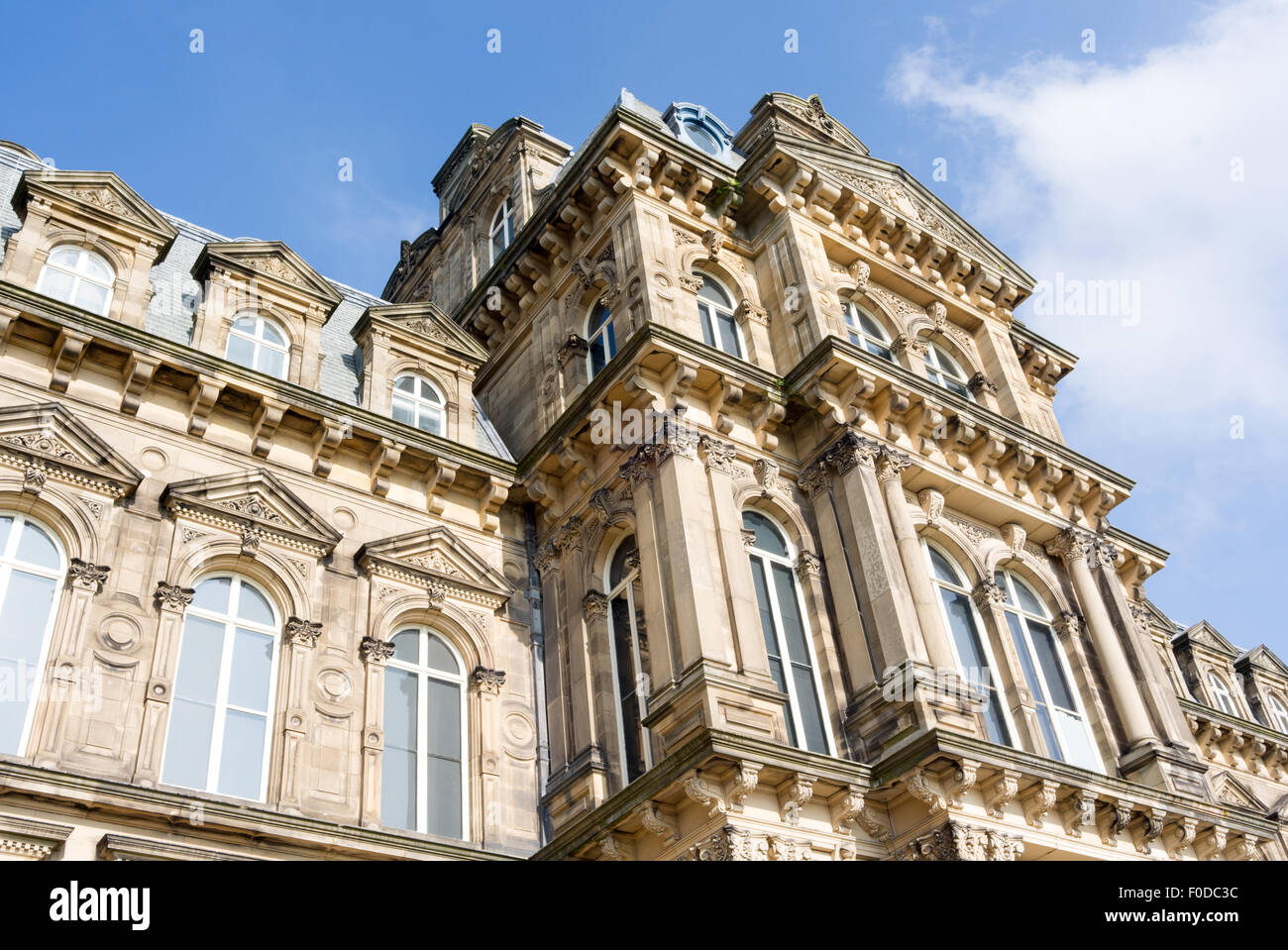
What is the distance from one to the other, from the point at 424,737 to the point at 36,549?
5.48m

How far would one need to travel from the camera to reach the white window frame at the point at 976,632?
1650cm

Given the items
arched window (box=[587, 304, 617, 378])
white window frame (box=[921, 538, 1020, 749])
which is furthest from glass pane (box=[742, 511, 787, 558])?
arched window (box=[587, 304, 617, 378])

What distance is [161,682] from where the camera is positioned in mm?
14297

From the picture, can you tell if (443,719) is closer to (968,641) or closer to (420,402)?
(420,402)

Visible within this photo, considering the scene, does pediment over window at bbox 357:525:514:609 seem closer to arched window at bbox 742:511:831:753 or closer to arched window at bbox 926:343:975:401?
arched window at bbox 742:511:831:753

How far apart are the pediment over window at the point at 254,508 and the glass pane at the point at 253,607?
32.0 inches

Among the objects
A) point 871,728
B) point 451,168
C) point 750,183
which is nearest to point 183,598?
point 871,728

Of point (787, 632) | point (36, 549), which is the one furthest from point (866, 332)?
point (36, 549)

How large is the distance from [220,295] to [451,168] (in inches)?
510

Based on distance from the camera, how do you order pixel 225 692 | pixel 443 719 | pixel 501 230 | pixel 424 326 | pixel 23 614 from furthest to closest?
1. pixel 501 230
2. pixel 424 326
3. pixel 443 719
4. pixel 225 692
5. pixel 23 614

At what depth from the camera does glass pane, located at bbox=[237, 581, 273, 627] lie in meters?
15.9

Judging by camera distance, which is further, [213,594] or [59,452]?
[213,594]

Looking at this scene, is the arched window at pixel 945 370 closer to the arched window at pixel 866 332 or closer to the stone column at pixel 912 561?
the arched window at pixel 866 332
